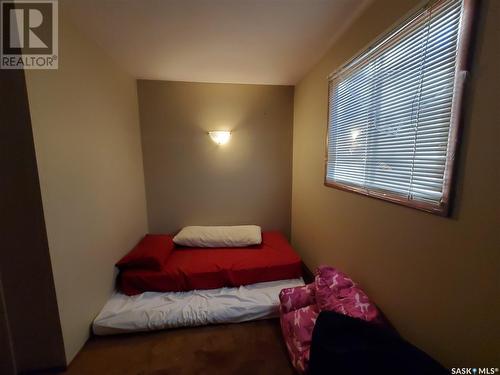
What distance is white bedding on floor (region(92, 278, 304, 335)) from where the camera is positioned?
1577 mm

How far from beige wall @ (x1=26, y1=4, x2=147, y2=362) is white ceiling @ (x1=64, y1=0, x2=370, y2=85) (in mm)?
208

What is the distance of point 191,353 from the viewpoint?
4.73 feet

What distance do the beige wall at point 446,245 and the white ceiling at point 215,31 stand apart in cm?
27

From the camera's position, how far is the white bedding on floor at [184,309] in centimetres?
158

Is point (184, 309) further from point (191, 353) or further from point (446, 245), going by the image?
point (446, 245)

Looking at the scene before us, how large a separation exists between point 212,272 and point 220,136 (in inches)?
65.6

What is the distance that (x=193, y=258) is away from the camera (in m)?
2.16

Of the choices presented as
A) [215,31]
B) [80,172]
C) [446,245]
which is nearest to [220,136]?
[215,31]

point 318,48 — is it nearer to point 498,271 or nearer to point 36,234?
point 498,271

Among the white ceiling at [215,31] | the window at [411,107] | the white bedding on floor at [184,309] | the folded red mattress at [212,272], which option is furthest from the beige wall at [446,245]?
the white bedding on floor at [184,309]

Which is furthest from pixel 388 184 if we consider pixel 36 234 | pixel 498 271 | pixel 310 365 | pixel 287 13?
pixel 36 234

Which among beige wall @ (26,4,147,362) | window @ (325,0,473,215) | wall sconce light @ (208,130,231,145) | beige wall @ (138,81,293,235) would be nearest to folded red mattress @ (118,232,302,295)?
beige wall @ (26,4,147,362)

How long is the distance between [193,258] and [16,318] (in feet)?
4.10

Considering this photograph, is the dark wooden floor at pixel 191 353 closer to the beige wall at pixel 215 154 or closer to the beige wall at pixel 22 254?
the beige wall at pixel 22 254
